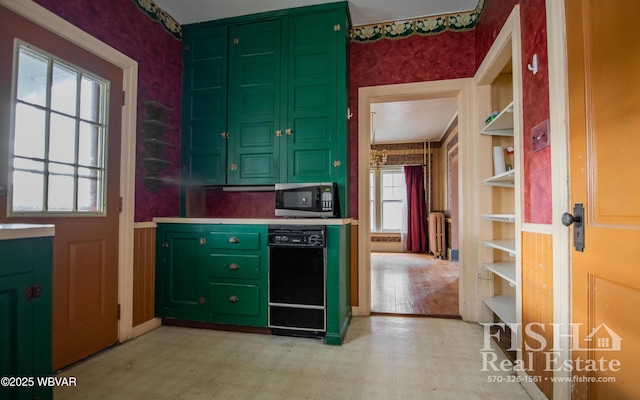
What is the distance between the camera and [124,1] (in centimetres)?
225

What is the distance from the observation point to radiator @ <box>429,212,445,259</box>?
6.53m

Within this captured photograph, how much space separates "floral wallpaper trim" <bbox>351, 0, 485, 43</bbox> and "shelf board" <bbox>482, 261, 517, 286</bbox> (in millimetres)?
2188

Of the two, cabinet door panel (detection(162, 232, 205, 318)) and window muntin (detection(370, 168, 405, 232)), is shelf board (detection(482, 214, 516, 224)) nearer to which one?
cabinet door panel (detection(162, 232, 205, 318))

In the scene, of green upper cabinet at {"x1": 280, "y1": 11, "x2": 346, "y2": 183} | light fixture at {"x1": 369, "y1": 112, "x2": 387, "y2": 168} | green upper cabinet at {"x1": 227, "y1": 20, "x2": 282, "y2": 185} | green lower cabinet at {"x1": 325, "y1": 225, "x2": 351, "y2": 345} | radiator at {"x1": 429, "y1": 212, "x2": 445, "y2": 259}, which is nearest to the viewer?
green lower cabinet at {"x1": 325, "y1": 225, "x2": 351, "y2": 345}

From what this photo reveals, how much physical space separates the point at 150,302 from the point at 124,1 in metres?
2.44

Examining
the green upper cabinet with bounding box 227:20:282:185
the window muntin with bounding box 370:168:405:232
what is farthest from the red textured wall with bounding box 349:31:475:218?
the window muntin with bounding box 370:168:405:232

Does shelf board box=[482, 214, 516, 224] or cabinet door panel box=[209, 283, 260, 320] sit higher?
shelf board box=[482, 214, 516, 224]

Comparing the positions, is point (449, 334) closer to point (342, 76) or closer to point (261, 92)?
point (342, 76)

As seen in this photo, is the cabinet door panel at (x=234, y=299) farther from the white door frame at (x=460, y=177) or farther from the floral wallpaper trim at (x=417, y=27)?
the floral wallpaper trim at (x=417, y=27)

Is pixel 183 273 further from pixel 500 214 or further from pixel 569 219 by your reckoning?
pixel 500 214

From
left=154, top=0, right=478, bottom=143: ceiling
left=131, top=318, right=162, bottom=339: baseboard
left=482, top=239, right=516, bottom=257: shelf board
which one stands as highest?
left=154, top=0, right=478, bottom=143: ceiling

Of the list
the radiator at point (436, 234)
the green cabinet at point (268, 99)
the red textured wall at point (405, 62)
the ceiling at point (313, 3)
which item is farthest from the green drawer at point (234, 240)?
the radiator at point (436, 234)

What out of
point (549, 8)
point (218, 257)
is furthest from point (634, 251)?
point (218, 257)

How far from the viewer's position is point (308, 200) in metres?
2.45
